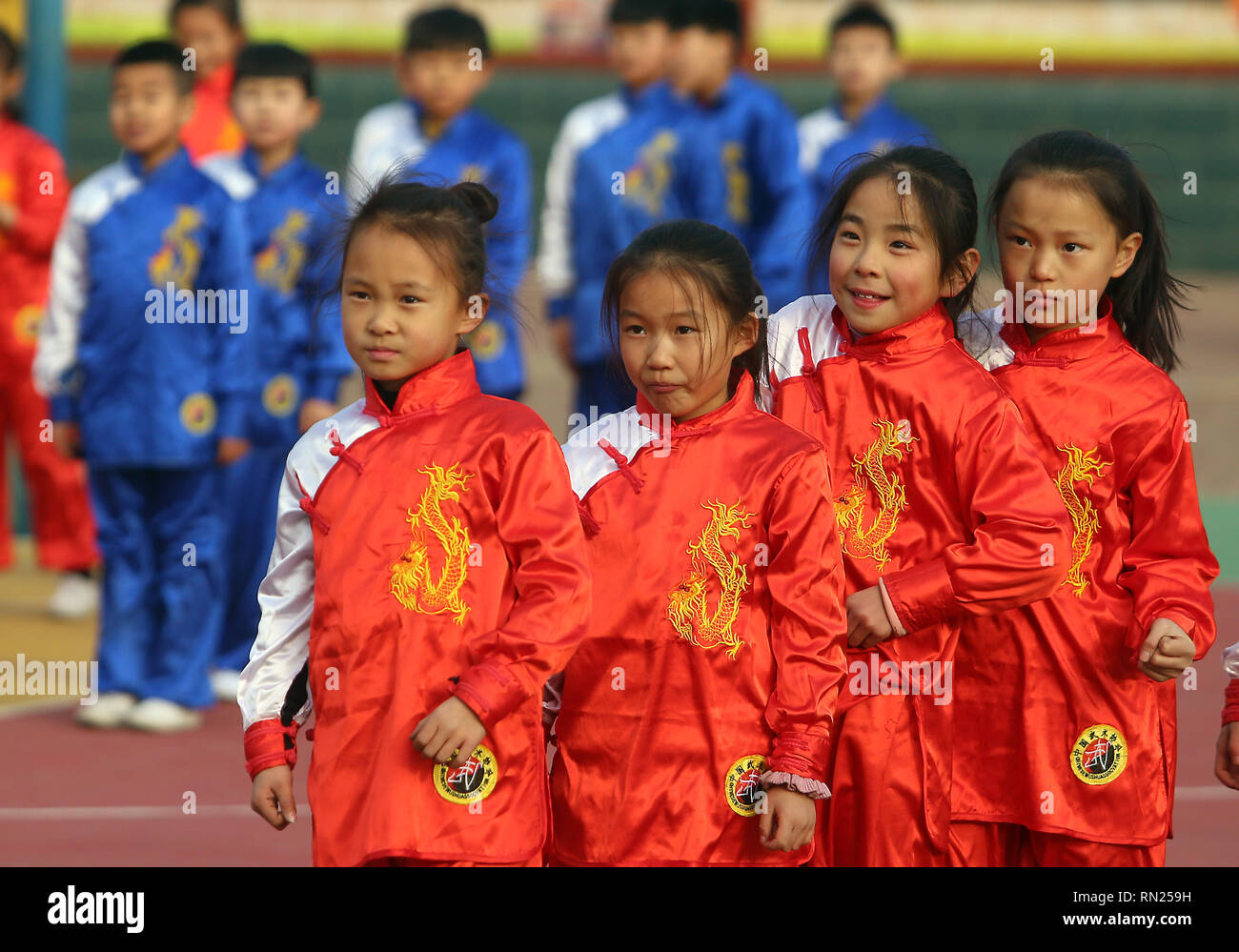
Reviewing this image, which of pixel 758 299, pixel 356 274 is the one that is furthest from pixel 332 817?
pixel 758 299

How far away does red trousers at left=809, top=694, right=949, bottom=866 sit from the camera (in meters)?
3.36

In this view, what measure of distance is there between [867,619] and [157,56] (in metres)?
3.56

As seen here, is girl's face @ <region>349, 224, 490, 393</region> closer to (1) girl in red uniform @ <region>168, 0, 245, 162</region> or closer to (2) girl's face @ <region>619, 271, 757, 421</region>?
(2) girl's face @ <region>619, 271, 757, 421</region>

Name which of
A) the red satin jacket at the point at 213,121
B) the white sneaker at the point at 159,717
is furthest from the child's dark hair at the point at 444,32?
the white sneaker at the point at 159,717

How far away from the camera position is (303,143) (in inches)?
608

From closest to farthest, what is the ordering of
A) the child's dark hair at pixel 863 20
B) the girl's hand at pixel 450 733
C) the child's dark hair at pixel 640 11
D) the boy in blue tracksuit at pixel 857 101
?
the girl's hand at pixel 450 733 → the child's dark hair at pixel 640 11 → the boy in blue tracksuit at pixel 857 101 → the child's dark hair at pixel 863 20

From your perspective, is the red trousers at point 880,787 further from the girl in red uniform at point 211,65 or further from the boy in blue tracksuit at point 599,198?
the girl in red uniform at point 211,65

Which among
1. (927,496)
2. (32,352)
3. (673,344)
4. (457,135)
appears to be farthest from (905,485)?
(32,352)

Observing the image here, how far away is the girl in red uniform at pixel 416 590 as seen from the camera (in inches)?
119

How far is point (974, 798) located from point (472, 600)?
1001 millimetres

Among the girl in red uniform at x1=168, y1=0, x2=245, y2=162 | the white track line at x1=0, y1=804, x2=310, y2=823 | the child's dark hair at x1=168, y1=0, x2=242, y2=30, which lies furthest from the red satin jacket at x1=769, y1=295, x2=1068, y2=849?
the child's dark hair at x1=168, y1=0, x2=242, y2=30

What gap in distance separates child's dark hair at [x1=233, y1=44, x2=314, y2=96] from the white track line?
258 cm

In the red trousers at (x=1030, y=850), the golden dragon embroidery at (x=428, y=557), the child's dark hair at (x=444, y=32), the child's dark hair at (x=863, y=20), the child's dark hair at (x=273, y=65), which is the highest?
the child's dark hair at (x=863, y=20)

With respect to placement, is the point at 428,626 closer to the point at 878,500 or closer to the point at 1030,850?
the point at 878,500
